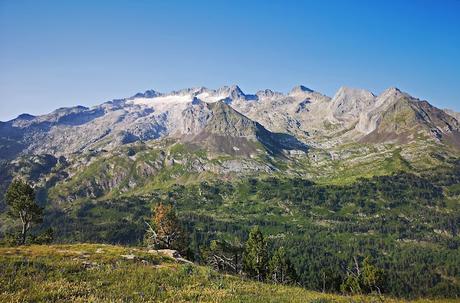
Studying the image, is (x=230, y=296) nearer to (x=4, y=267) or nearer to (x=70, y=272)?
(x=70, y=272)

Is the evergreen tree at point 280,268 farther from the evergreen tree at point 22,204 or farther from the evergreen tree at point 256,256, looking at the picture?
the evergreen tree at point 22,204

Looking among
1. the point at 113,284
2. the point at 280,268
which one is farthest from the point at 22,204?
the point at 280,268

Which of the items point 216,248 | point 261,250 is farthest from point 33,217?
point 261,250

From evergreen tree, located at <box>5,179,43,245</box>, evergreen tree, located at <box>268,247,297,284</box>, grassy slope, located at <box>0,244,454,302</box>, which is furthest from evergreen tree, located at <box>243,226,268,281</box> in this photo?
grassy slope, located at <box>0,244,454,302</box>

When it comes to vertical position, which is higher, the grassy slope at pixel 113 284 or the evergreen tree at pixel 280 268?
the grassy slope at pixel 113 284

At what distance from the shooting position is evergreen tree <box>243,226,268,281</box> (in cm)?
10794

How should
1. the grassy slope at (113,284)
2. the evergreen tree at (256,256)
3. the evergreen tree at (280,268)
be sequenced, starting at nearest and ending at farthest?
the grassy slope at (113,284)
the evergreen tree at (256,256)
the evergreen tree at (280,268)

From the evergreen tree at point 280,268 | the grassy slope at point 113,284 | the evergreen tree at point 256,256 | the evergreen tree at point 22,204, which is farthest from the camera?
the evergreen tree at point 280,268

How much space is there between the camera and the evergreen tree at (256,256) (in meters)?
108

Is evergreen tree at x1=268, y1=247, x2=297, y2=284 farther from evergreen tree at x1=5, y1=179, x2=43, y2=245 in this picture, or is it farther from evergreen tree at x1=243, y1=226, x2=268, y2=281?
evergreen tree at x1=5, y1=179, x2=43, y2=245

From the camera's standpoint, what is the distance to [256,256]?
357 feet

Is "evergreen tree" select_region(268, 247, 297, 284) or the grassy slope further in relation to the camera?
"evergreen tree" select_region(268, 247, 297, 284)

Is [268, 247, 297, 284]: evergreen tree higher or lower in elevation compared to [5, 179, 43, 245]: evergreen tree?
lower

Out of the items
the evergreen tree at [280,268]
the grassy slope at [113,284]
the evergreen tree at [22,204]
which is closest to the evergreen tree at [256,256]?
the evergreen tree at [280,268]
